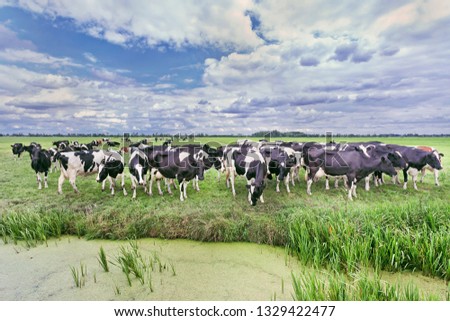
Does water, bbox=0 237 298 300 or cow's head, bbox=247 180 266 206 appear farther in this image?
cow's head, bbox=247 180 266 206

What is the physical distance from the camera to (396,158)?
1016cm

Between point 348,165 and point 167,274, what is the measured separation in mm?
7778

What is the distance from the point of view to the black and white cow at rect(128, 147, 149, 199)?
8695mm

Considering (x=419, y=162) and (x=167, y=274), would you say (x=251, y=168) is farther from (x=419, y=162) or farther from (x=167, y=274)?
(x=419, y=162)

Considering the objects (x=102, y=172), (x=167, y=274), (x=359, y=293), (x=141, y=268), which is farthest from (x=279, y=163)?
(x=102, y=172)

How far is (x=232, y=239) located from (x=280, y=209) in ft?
7.06

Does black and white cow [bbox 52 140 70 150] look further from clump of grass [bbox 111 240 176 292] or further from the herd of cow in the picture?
clump of grass [bbox 111 240 176 292]

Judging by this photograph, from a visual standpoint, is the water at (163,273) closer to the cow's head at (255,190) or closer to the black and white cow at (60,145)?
the cow's head at (255,190)

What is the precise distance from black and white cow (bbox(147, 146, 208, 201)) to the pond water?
356 cm

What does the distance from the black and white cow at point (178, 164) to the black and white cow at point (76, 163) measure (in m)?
2.39

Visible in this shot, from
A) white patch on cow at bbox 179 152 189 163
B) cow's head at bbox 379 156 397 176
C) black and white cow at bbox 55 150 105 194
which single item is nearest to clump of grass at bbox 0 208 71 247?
black and white cow at bbox 55 150 105 194

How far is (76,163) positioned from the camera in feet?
31.0

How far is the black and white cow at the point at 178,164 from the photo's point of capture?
8914 millimetres
